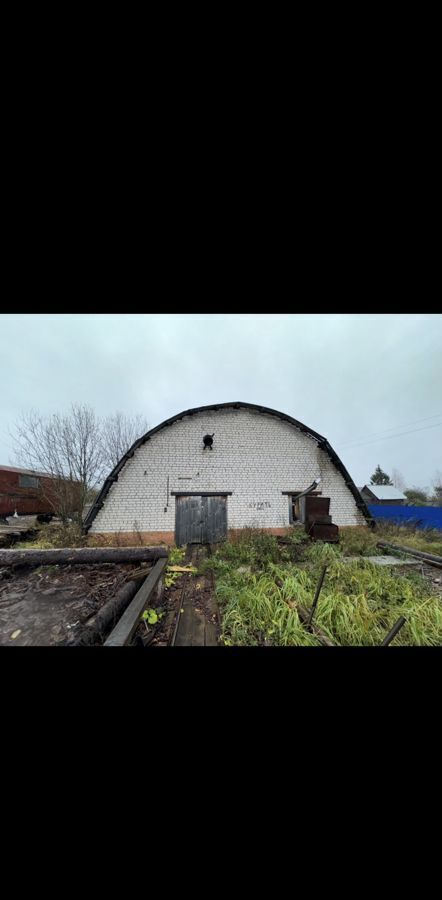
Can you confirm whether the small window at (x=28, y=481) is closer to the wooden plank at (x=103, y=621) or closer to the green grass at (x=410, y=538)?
the wooden plank at (x=103, y=621)

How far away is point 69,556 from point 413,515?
608 inches

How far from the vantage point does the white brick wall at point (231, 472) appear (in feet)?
25.1

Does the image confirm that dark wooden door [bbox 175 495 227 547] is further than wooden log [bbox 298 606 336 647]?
Yes

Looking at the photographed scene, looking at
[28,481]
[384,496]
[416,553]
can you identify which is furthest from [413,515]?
[28,481]

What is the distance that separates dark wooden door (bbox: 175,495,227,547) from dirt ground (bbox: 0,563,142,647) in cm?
356

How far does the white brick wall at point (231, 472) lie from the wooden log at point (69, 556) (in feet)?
10.9

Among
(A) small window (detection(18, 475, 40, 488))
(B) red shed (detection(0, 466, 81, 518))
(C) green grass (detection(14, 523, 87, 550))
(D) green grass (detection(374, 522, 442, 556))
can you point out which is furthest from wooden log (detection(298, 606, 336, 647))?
(A) small window (detection(18, 475, 40, 488))

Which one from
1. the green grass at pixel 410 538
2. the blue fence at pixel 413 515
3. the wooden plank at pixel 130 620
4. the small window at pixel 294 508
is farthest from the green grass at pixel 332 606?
the blue fence at pixel 413 515

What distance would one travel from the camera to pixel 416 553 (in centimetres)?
619

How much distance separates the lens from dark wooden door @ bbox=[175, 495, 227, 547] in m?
7.67

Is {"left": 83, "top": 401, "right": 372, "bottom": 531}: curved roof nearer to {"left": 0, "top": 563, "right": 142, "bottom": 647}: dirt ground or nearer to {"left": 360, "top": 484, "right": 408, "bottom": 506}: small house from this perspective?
{"left": 0, "top": 563, "right": 142, "bottom": 647}: dirt ground

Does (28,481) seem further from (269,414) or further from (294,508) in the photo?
(294,508)
